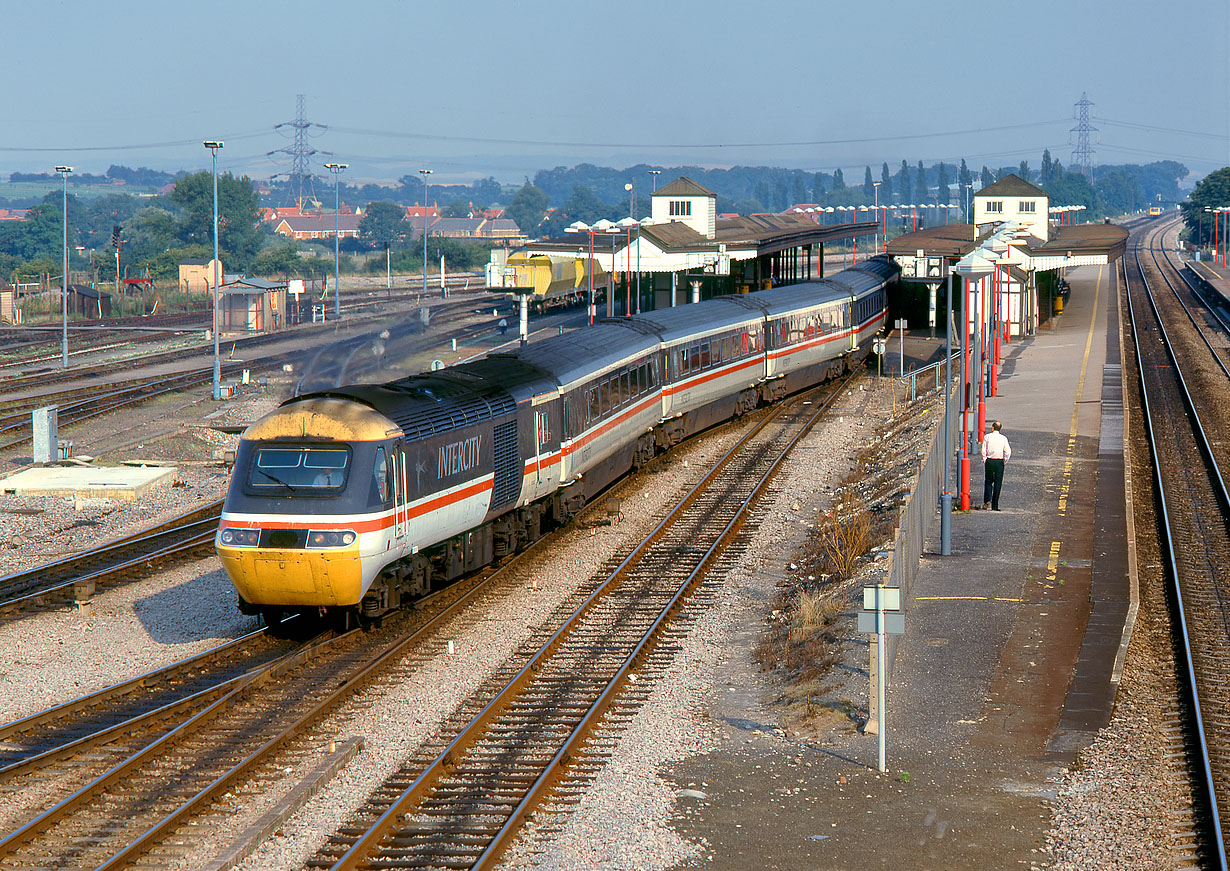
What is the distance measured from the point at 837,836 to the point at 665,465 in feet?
68.8

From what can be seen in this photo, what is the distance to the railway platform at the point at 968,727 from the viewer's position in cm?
1198

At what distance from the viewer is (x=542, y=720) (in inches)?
606

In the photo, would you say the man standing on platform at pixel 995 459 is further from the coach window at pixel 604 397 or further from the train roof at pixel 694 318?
the train roof at pixel 694 318

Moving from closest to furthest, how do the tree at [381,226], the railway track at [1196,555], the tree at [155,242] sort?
1. the railway track at [1196,555]
2. the tree at [155,242]
3. the tree at [381,226]

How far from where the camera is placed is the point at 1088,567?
2112 centimetres

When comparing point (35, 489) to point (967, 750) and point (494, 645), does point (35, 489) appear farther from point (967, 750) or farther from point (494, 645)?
point (967, 750)

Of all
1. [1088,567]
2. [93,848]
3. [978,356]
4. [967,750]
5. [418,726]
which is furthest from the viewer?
[978,356]

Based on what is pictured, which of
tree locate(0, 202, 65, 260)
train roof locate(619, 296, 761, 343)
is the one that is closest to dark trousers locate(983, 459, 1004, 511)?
train roof locate(619, 296, 761, 343)

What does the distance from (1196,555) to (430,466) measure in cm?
1295

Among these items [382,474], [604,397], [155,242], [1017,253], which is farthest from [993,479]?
[155,242]

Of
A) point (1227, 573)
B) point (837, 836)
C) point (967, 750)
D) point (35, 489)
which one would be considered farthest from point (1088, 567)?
point (35, 489)

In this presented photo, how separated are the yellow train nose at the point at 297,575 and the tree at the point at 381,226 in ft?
561

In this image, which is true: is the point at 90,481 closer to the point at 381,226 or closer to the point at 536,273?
the point at 536,273

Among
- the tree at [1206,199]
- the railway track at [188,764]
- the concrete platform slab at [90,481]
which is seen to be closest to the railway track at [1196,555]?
the railway track at [188,764]
